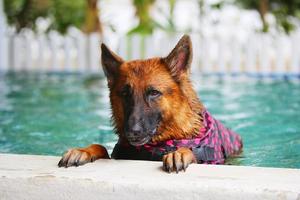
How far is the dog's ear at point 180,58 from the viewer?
148 inches

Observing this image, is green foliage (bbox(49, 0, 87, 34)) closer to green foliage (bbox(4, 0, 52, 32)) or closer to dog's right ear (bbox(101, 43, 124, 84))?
green foliage (bbox(4, 0, 52, 32))

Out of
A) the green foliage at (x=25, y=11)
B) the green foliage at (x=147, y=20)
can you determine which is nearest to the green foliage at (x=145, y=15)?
the green foliage at (x=147, y=20)

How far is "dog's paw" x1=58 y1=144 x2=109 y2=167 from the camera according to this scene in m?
3.28

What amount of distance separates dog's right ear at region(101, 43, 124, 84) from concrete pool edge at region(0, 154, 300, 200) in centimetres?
86

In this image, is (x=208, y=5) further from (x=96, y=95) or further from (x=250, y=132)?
(x=250, y=132)

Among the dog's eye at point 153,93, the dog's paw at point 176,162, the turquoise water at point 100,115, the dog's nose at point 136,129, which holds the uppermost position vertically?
the dog's eye at point 153,93

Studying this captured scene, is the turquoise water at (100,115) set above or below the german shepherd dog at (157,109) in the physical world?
below

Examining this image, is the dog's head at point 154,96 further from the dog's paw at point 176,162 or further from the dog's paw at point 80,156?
the dog's paw at point 176,162

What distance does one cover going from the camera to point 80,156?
334 centimetres

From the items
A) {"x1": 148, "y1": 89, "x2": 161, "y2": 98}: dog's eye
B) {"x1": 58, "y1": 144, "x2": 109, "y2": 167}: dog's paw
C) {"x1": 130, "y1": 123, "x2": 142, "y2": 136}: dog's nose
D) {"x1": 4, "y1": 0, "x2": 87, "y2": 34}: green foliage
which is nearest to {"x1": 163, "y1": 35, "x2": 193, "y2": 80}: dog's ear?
{"x1": 148, "y1": 89, "x2": 161, "y2": 98}: dog's eye

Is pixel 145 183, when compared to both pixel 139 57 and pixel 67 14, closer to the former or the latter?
pixel 139 57

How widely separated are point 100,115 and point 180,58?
12.9ft

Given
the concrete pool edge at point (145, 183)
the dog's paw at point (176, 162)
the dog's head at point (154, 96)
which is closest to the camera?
the concrete pool edge at point (145, 183)

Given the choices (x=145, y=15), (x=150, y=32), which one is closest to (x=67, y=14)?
(x=145, y=15)
